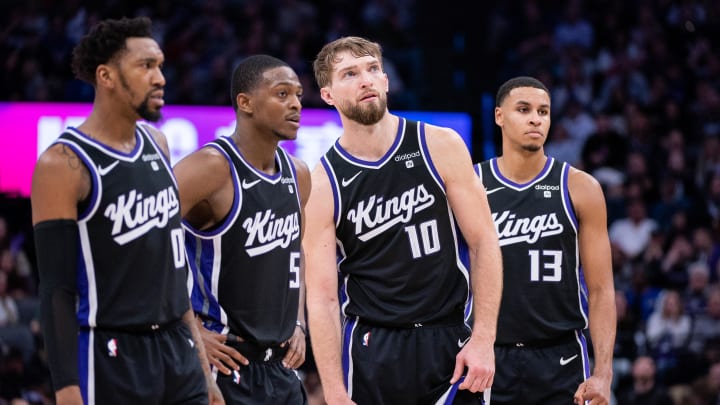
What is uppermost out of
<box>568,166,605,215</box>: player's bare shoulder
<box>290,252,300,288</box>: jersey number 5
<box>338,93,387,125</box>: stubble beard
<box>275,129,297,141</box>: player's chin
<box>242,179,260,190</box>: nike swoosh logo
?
<box>338,93,387,125</box>: stubble beard

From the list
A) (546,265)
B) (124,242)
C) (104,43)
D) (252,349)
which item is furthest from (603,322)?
(104,43)

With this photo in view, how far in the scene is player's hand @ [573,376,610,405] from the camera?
6422mm

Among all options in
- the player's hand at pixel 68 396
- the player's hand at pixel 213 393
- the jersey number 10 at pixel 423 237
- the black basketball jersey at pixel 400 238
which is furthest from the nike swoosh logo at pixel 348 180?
the player's hand at pixel 68 396

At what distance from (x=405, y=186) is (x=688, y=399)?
6.25 m

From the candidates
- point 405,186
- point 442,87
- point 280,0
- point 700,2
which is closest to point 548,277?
point 405,186

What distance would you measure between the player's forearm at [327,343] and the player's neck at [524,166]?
6.25ft

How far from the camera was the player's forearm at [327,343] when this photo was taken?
5.50 m

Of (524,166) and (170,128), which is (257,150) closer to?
(524,166)

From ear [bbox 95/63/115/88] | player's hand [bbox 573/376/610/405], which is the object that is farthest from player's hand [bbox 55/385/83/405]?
player's hand [bbox 573/376/610/405]

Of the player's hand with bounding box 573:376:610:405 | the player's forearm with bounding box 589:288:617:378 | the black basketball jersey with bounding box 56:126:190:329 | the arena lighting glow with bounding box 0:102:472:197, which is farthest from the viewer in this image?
the arena lighting glow with bounding box 0:102:472:197

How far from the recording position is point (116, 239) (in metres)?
4.56

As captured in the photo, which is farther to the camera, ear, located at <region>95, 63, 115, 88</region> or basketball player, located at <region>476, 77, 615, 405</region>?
basketball player, located at <region>476, 77, 615, 405</region>

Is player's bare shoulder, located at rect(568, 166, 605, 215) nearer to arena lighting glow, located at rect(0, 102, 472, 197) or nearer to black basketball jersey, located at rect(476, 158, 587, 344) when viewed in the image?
black basketball jersey, located at rect(476, 158, 587, 344)

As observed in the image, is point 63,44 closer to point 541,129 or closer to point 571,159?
point 571,159
